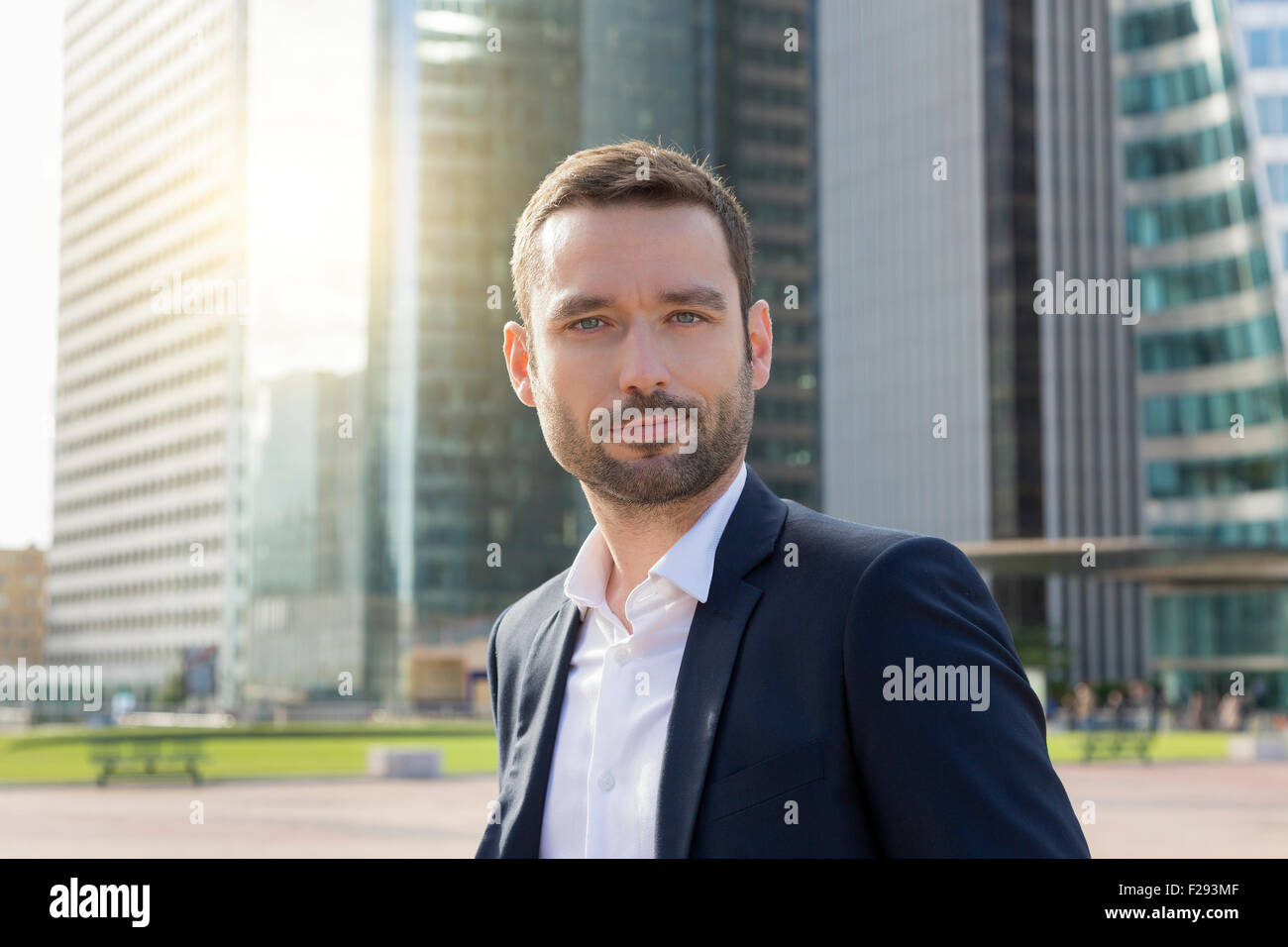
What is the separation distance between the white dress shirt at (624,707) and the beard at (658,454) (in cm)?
10

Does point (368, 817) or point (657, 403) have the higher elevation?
point (657, 403)

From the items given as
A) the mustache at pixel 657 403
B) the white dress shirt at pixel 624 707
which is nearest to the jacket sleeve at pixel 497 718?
the white dress shirt at pixel 624 707

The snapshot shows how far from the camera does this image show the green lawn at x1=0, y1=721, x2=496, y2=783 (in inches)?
1310

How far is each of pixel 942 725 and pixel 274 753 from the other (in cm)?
4676

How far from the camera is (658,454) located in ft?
7.21

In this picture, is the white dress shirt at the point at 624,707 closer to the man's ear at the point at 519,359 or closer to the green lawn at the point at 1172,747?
the man's ear at the point at 519,359

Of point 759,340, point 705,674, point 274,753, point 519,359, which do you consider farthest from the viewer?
point 274,753

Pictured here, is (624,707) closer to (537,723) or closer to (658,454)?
(537,723)

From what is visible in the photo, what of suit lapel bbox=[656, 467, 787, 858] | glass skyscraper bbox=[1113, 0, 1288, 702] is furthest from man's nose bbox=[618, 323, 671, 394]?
glass skyscraper bbox=[1113, 0, 1288, 702]

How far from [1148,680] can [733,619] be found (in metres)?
80.9

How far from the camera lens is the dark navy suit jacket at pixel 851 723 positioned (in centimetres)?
194

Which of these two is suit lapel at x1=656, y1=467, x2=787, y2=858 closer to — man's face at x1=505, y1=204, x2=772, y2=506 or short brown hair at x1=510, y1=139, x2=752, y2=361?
man's face at x1=505, y1=204, x2=772, y2=506

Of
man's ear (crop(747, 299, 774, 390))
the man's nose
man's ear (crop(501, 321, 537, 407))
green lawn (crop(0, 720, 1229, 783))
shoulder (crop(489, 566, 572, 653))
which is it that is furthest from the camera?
green lawn (crop(0, 720, 1229, 783))

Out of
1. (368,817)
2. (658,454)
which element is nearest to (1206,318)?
(368,817)
